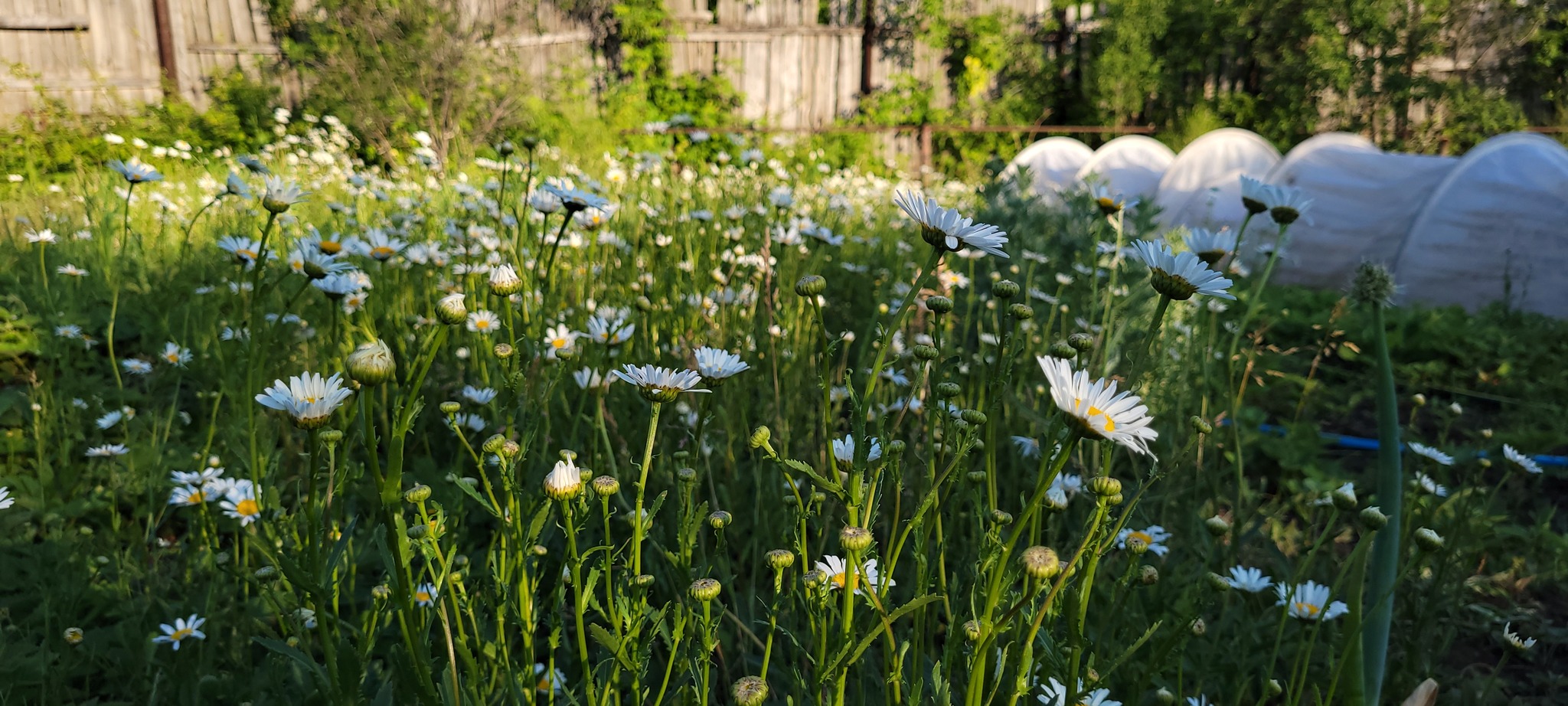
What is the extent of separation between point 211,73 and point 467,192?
5.74 metres

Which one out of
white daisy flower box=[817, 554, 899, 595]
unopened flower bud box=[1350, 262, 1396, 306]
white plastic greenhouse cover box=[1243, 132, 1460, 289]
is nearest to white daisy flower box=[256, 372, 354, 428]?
white daisy flower box=[817, 554, 899, 595]

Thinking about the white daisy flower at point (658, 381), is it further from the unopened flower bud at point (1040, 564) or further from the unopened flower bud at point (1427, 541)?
the unopened flower bud at point (1427, 541)

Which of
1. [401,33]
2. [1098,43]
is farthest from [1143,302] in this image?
[1098,43]

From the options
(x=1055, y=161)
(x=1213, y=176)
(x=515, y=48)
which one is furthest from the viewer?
(x=515, y=48)

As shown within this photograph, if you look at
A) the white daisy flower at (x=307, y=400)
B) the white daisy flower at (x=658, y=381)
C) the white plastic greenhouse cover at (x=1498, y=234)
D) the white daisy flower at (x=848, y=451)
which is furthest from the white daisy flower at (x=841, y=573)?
the white plastic greenhouse cover at (x=1498, y=234)

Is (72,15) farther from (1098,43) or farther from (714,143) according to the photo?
(1098,43)

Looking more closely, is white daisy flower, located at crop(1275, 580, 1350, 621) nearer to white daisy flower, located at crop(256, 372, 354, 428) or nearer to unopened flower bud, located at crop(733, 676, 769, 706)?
unopened flower bud, located at crop(733, 676, 769, 706)

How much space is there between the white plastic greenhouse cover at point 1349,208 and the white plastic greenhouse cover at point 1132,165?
0.91 metres

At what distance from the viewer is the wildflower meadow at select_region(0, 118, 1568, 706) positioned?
0.83 meters

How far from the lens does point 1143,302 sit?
8.86 feet

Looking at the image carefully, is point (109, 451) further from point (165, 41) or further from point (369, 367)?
point (165, 41)

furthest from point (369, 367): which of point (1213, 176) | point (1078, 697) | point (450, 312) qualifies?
point (1213, 176)

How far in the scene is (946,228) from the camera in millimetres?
872

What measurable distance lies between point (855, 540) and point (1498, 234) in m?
4.84
